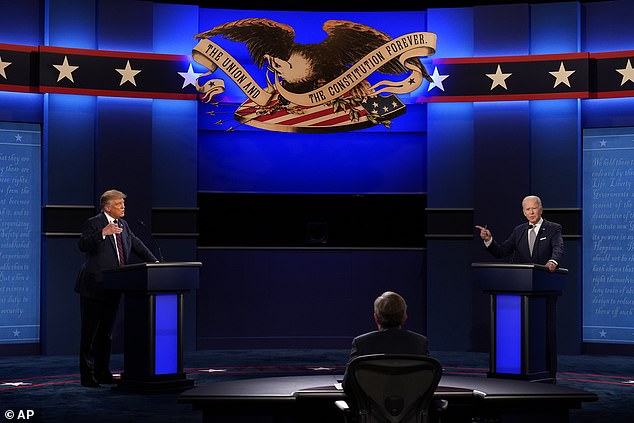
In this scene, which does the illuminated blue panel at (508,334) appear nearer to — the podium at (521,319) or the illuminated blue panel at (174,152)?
the podium at (521,319)

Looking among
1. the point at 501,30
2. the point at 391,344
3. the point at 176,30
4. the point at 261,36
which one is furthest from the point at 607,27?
the point at 391,344

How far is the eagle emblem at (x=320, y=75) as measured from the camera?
32.8 ft

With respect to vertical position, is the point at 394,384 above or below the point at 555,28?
below

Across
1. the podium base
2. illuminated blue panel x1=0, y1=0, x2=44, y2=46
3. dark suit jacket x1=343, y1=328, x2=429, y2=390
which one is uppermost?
illuminated blue panel x1=0, y1=0, x2=44, y2=46

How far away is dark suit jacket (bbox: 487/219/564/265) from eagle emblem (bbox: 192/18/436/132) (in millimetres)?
2721

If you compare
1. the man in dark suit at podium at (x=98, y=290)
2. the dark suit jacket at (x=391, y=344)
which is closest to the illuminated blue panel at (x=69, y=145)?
the man in dark suit at podium at (x=98, y=290)

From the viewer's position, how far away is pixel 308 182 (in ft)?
33.6

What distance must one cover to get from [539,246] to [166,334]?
3.16 meters

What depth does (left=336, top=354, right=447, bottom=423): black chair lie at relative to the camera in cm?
347

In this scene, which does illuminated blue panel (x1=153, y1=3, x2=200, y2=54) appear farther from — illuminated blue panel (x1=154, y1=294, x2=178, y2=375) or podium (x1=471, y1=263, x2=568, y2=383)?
podium (x1=471, y1=263, x2=568, y2=383)

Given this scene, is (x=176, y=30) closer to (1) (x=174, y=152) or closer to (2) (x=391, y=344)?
(1) (x=174, y=152)

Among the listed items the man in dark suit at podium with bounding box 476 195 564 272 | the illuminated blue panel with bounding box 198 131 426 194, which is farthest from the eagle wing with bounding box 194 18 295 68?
the man in dark suit at podium with bounding box 476 195 564 272

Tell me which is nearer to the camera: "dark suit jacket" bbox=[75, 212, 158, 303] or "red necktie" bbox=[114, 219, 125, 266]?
"dark suit jacket" bbox=[75, 212, 158, 303]

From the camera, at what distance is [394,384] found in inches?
137
